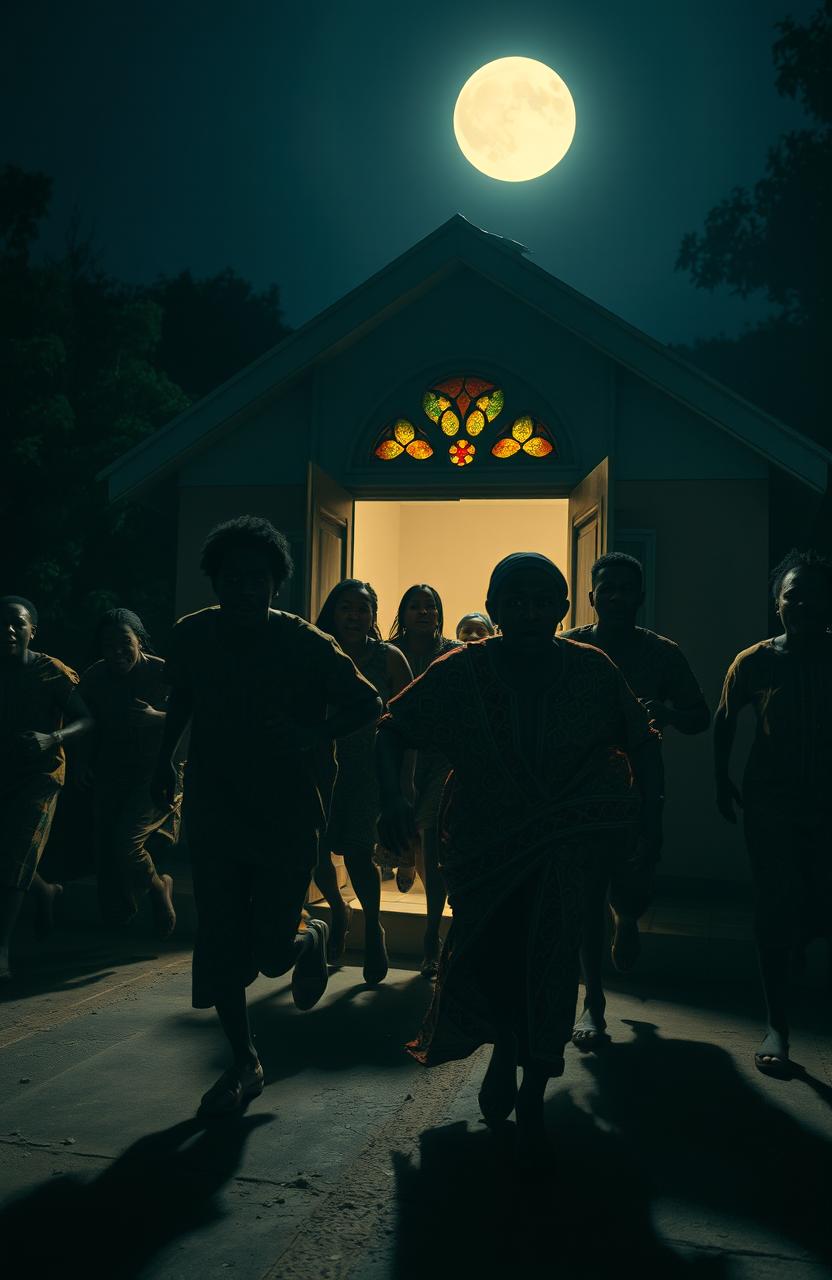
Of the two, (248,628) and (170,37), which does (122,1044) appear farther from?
(170,37)

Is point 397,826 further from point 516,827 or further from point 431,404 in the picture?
point 431,404

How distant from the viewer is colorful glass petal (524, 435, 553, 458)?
9.68 metres

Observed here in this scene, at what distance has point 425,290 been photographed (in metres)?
9.91

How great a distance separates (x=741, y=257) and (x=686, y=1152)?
24.5 meters

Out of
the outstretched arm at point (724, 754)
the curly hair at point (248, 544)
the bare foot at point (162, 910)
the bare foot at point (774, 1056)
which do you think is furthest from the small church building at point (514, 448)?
the curly hair at point (248, 544)

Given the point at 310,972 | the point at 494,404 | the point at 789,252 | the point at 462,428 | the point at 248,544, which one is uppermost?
the point at 789,252

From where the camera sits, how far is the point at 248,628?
181 inches

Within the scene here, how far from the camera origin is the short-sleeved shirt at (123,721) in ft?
23.8

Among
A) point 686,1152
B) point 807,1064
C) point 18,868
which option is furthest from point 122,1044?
point 807,1064

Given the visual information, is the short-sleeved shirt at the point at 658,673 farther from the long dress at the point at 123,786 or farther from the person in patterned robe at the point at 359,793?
the long dress at the point at 123,786

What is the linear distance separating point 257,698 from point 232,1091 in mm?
1390

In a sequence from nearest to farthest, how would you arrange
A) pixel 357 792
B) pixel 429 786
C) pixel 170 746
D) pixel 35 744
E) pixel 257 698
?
1. pixel 257 698
2. pixel 170 746
3. pixel 35 744
4. pixel 357 792
5. pixel 429 786

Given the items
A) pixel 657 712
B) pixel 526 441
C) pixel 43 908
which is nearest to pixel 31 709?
pixel 43 908

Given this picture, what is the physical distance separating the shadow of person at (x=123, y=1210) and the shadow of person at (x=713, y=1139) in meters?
1.34
